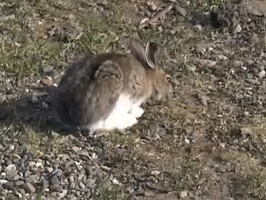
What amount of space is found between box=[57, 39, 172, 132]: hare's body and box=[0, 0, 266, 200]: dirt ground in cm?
12

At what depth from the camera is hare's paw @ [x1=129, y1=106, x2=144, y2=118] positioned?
22.9 feet

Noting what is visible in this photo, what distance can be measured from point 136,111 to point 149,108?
0.21 m

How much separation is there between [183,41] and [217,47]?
0.31 m

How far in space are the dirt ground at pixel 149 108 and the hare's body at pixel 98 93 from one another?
123 mm

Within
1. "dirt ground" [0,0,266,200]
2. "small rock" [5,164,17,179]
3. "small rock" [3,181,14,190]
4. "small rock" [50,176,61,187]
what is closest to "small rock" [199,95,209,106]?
"dirt ground" [0,0,266,200]

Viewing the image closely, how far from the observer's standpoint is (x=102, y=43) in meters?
7.97

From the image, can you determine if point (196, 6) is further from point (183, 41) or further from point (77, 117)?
point (77, 117)

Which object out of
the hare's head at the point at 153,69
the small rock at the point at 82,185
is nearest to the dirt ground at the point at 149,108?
the small rock at the point at 82,185

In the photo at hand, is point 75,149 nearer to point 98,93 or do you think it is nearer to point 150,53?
point 98,93

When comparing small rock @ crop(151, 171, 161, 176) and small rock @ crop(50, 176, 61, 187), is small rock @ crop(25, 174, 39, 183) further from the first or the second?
small rock @ crop(151, 171, 161, 176)

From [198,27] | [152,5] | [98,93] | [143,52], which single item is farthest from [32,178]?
[152,5]

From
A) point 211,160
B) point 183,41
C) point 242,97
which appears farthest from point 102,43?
point 211,160

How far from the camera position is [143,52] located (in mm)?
7113

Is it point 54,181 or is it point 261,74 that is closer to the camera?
point 54,181
